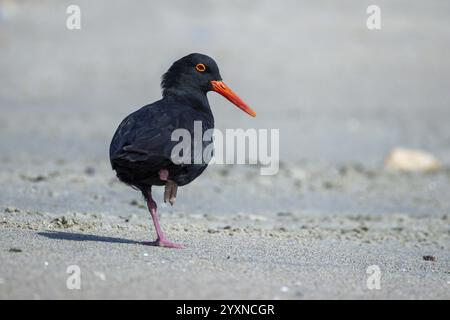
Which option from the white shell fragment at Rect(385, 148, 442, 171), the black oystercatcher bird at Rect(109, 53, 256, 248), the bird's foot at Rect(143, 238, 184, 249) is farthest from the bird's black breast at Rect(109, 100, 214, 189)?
the white shell fragment at Rect(385, 148, 442, 171)

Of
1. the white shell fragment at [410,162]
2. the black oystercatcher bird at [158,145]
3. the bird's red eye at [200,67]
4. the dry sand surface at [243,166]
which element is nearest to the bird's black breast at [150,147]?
the black oystercatcher bird at [158,145]

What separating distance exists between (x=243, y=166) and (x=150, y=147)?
21.7 ft

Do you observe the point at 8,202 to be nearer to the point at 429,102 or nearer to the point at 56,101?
the point at 56,101

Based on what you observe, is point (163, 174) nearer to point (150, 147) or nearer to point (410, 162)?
point (150, 147)

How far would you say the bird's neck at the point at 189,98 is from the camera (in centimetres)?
704

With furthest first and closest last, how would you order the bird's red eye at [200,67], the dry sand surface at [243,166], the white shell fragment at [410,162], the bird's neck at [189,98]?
the white shell fragment at [410,162] < the bird's red eye at [200,67] < the bird's neck at [189,98] < the dry sand surface at [243,166]

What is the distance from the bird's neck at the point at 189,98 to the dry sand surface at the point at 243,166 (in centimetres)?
108

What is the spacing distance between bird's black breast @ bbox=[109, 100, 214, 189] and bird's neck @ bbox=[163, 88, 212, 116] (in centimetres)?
48

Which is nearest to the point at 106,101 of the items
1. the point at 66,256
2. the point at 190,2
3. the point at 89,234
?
the point at 190,2

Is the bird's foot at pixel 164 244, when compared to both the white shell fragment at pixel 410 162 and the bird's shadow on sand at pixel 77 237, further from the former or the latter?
the white shell fragment at pixel 410 162

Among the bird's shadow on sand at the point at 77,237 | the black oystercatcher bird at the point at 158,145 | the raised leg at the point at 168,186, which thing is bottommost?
the bird's shadow on sand at the point at 77,237
